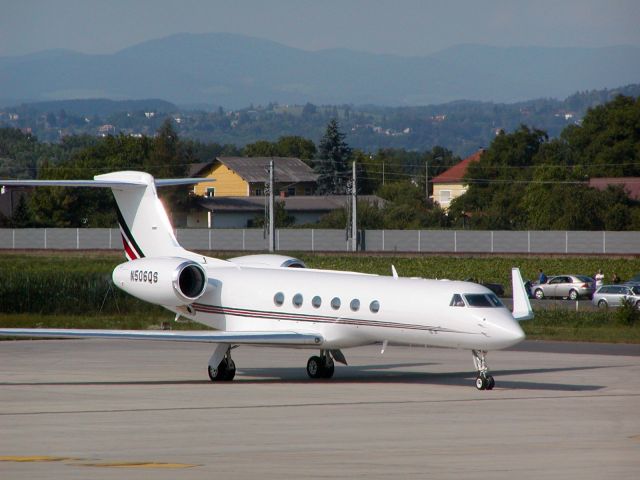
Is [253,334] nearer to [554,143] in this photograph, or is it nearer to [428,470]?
[428,470]

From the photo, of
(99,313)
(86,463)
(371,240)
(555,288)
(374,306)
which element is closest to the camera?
(86,463)

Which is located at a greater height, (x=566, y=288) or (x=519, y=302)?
(x=519, y=302)

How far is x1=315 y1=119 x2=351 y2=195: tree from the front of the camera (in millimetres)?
→ 133875

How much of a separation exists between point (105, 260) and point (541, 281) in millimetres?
25278

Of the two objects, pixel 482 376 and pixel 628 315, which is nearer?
pixel 482 376

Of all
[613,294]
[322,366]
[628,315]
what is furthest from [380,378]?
[613,294]

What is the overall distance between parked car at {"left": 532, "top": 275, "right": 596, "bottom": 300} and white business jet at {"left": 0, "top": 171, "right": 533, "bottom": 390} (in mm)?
32784

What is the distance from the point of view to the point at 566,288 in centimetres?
5831

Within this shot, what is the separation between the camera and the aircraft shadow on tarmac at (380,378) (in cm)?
2472

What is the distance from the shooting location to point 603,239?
237 feet

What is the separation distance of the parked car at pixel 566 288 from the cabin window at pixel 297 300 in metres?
35.4

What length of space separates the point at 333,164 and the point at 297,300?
116 meters

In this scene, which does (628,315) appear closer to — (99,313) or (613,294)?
(613,294)

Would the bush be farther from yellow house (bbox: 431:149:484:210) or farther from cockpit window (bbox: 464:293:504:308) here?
yellow house (bbox: 431:149:484:210)
